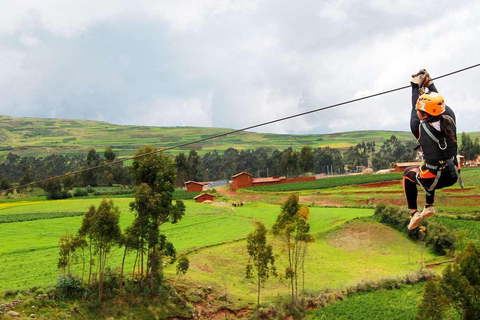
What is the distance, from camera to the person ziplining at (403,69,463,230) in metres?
5.81

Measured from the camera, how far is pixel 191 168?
12888 cm

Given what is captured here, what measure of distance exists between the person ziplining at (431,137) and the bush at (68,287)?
29.3 metres

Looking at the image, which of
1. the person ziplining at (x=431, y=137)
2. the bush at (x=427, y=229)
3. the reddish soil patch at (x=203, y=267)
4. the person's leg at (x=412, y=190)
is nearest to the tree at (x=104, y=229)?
the reddish soil patch at (x=203, y=267)

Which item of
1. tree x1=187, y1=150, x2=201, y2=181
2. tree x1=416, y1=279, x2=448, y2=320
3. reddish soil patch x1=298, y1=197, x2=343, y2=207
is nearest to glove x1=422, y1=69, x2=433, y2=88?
tree x1=416, y1=279, x2=448, y2=320

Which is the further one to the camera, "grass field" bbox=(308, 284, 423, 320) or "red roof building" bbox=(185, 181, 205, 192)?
"red roof building" bbox=(185, 181, 205, 192)

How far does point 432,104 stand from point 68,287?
30.6m

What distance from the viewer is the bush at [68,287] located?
30.8m

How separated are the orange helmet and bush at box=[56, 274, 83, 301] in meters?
30.0

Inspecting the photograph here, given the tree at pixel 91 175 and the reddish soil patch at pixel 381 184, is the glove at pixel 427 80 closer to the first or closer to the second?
the reddish soil patch at pixel 381 184

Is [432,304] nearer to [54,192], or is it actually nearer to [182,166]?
[54,192]

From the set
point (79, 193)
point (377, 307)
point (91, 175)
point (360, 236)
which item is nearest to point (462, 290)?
point (377, 307)

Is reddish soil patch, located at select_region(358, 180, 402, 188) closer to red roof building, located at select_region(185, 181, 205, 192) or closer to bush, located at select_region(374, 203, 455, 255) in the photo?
bush, located at select_region(374, 203, 455, 255)

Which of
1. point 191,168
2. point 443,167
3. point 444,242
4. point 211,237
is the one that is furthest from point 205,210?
point 443,167

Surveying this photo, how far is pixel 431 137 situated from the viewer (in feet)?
19.5
